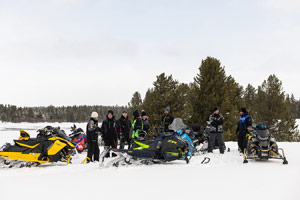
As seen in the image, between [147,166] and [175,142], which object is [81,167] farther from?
[175,142]

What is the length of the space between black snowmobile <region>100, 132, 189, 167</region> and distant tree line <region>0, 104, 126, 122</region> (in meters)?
97.9

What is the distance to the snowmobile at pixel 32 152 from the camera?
663 centimetres

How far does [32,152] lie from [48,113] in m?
125

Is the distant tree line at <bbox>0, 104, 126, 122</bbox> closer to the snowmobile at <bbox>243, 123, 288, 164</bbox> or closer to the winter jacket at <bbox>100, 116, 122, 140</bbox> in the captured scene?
the winter jacket at <bbox>100, 116, 122, 140</bbox>

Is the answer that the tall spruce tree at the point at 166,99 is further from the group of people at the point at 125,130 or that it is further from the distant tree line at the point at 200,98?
the group of people at the point at 125,130

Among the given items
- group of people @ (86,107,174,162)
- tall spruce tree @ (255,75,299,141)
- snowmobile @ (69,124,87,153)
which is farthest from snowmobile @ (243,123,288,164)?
tall spruce tree @ (255,75,299,141)

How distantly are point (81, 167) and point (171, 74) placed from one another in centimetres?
1667

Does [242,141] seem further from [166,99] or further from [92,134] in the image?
[166,99]

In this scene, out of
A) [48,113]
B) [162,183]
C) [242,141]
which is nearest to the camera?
[162,183]

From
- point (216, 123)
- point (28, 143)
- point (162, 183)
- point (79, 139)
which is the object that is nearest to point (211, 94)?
point (216, 123)

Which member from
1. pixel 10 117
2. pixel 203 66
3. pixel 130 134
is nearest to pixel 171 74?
pixel 203 66

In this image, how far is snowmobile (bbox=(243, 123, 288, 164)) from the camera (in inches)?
267

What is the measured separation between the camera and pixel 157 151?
675 centimetres

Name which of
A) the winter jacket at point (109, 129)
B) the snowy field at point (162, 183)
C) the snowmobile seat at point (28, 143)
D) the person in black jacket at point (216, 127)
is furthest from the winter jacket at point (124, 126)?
the snowy field at point (162, 183)
